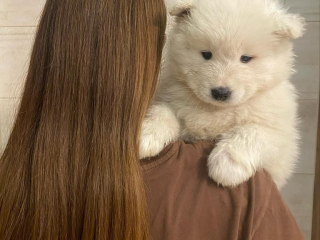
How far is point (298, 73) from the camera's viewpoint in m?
1.88

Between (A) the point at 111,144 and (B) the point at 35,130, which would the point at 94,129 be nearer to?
(A) the point at 111,144

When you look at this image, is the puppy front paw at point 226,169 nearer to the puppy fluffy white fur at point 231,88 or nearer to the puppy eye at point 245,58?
the puppy fluffy white fur at point 231,88

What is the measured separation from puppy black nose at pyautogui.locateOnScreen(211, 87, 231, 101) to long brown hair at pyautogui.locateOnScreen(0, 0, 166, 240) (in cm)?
28

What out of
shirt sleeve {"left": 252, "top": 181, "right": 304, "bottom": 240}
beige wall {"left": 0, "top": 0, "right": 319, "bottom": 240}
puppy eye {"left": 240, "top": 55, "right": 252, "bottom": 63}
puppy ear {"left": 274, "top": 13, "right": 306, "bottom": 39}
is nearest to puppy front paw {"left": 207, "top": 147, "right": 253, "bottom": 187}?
shirt sleeve {"left": 252, "top": 181, "right": 304, "bottom": 240}

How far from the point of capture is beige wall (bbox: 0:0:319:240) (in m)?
1.84

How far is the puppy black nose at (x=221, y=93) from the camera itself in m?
1.01

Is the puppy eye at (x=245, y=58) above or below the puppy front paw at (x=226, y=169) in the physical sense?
above

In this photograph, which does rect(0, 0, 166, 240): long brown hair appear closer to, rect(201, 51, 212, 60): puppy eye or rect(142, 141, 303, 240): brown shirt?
rect(142, 141, 303, 240): brown shirt

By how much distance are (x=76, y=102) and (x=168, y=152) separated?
0.33m

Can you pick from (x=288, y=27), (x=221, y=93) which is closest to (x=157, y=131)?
(x=221, y=93)

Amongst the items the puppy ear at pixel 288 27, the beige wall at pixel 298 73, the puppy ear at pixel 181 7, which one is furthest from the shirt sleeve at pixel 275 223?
the beige wall at pixel 298 73

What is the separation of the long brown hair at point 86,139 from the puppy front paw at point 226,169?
235 mm

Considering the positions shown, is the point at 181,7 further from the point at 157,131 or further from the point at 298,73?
the point at 298,73

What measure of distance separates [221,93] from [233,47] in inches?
6.6
